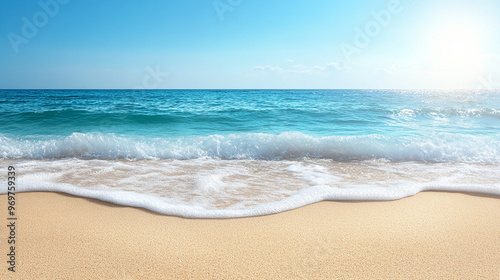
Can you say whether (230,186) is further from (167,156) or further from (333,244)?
(167,156)

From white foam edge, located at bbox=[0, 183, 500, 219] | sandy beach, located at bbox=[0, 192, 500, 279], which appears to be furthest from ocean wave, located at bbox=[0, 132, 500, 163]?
sandy beach, located at bbox=[0, 192, 500, 279]

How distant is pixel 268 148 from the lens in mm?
6234

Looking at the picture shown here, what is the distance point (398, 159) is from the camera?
18.5ft

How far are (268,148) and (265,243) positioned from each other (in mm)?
4126

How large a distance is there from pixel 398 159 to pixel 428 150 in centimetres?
74

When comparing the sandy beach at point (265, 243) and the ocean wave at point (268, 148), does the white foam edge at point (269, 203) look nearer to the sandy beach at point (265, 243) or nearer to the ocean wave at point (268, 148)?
the sandy beach at point (265, 243)

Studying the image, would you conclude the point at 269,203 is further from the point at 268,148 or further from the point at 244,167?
the point at 268,148

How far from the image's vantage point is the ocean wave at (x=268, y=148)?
5.73 meters

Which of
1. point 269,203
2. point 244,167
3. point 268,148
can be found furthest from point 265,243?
point 268,148

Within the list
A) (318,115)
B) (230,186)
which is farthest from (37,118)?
(318,115)

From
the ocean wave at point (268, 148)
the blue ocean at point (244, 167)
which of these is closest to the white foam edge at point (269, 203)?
the blue ocean at point (244, 167)

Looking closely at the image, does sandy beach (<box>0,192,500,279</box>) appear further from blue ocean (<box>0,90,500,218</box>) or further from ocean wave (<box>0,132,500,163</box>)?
ocean wave (<box>0,132,500,163</box>)

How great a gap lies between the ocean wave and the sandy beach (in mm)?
2891

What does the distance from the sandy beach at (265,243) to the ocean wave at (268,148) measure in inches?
114
